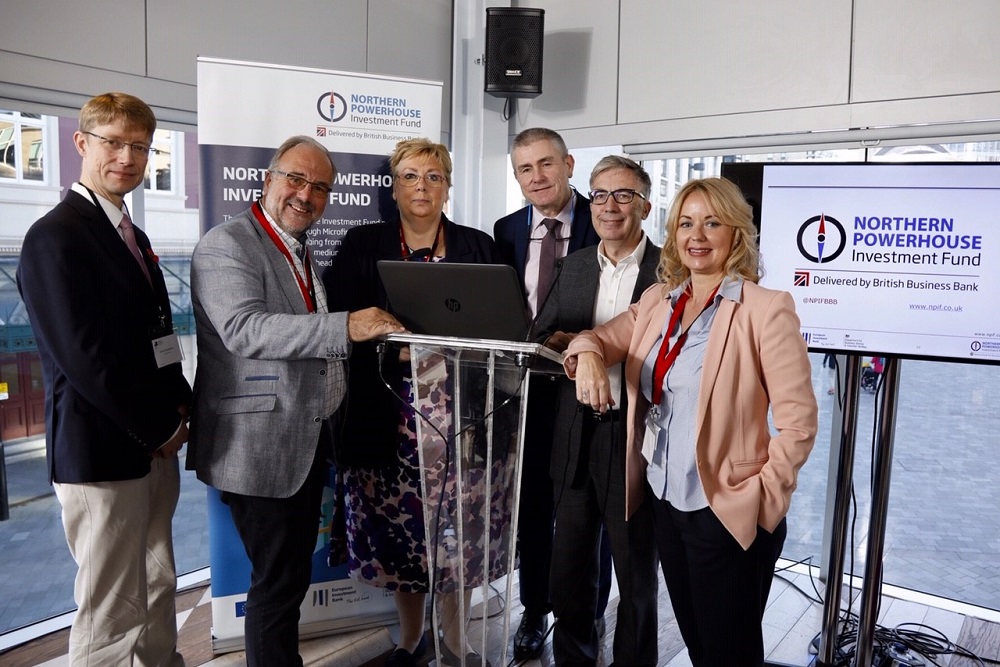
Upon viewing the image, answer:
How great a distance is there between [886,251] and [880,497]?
0.88m

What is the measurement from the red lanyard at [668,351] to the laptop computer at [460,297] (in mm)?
416

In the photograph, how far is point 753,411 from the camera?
6.49 ft

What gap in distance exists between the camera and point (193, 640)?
10.6 feet

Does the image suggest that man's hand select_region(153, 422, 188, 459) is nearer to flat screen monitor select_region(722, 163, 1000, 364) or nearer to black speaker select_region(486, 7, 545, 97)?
flat screen monitor select_region(722, 163, 1000, 364)

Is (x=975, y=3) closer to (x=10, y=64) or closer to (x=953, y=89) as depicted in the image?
(x=953, y=89)

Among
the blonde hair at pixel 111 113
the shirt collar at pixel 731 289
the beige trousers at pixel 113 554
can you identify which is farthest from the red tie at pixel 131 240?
the shirt collar at pixel 731 289

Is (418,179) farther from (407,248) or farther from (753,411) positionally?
(753,411)

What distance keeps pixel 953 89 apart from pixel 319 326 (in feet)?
9.47

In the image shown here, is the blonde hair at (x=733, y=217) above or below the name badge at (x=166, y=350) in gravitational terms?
above

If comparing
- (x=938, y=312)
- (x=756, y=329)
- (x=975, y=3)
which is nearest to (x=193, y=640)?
(x=756, y=329)

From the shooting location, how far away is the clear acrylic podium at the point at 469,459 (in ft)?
6.48

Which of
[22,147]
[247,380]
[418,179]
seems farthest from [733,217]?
[22,147]

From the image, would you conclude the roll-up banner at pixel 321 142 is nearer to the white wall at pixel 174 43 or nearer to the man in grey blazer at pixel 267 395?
the white wall at pixel 174 43

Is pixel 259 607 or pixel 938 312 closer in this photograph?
pixel 259 607
